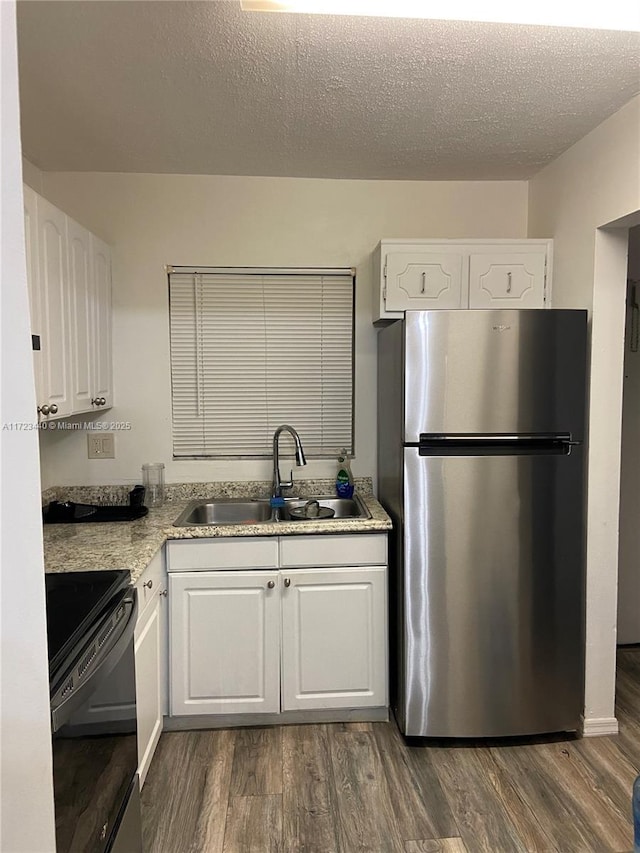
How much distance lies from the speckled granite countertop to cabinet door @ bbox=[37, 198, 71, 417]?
0.49 m

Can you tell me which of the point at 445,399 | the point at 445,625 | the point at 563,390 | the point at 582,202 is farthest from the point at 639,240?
the point at 445,625

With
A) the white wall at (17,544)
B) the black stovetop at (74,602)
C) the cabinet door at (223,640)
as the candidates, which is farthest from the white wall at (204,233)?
the white wall at (17,544)

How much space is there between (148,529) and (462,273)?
1.76 metres

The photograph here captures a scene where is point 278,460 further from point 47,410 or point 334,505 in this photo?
point 47,410

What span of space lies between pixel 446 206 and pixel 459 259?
44 cm

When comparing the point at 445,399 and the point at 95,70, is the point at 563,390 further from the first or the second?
the point at 95,70

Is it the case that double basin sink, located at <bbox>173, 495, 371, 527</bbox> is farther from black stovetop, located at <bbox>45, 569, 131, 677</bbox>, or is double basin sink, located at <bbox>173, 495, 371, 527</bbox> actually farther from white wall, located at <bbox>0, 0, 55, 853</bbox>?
white wall, located at <bbox>0, 0, 55, 853</bbox>

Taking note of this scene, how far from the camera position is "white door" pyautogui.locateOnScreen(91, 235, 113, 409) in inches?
101

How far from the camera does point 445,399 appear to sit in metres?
2.26

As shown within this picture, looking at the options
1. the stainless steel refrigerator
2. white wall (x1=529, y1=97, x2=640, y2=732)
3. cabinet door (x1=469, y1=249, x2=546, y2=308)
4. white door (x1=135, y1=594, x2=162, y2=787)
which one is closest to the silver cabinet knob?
white door (x1=135, y1=594, x2=162, y2=787)

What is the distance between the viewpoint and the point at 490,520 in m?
2.29

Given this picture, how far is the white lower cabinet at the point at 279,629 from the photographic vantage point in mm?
2406

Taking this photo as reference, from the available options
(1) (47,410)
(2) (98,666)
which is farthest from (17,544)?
(1) (47,410)


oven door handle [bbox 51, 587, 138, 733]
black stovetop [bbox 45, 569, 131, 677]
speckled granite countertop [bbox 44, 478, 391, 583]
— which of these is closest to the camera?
oven door handle [bbox 51, 587, 138, 733]
